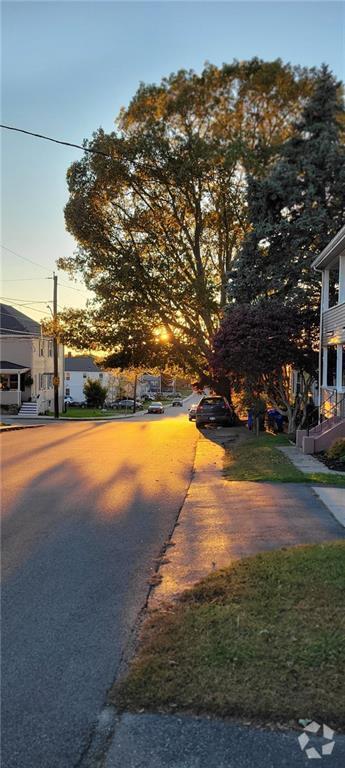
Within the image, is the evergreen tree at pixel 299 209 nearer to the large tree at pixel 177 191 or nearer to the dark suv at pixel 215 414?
the large tree at pixel 177 191

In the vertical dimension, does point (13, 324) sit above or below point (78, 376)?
above

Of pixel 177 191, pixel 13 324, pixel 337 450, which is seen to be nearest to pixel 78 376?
pixel 13 324

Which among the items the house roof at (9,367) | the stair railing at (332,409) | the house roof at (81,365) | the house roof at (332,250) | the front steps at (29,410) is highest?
the house roof at (332,250)

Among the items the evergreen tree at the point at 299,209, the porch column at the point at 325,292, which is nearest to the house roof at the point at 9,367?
the evergreen tree at the point at 299,209

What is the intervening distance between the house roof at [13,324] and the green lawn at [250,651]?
41884 mm

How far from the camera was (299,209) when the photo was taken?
2383cm

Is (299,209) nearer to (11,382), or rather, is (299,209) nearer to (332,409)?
(332,409)

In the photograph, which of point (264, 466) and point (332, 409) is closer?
point (264, 466)

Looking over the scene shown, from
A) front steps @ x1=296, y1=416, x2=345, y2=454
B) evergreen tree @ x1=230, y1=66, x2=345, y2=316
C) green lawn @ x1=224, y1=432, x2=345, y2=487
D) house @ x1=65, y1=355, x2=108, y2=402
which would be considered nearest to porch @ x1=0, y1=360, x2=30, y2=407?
evergreen tree @ x1=230, y1=66, x2=345, y2=316

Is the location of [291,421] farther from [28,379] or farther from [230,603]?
[28,379]

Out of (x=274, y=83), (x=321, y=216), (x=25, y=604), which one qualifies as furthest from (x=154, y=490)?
(x=274, y=83)

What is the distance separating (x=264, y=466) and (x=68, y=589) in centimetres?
815

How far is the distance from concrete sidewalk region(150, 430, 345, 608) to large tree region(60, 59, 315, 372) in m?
19.4

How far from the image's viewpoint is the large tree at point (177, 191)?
29.3 metres
